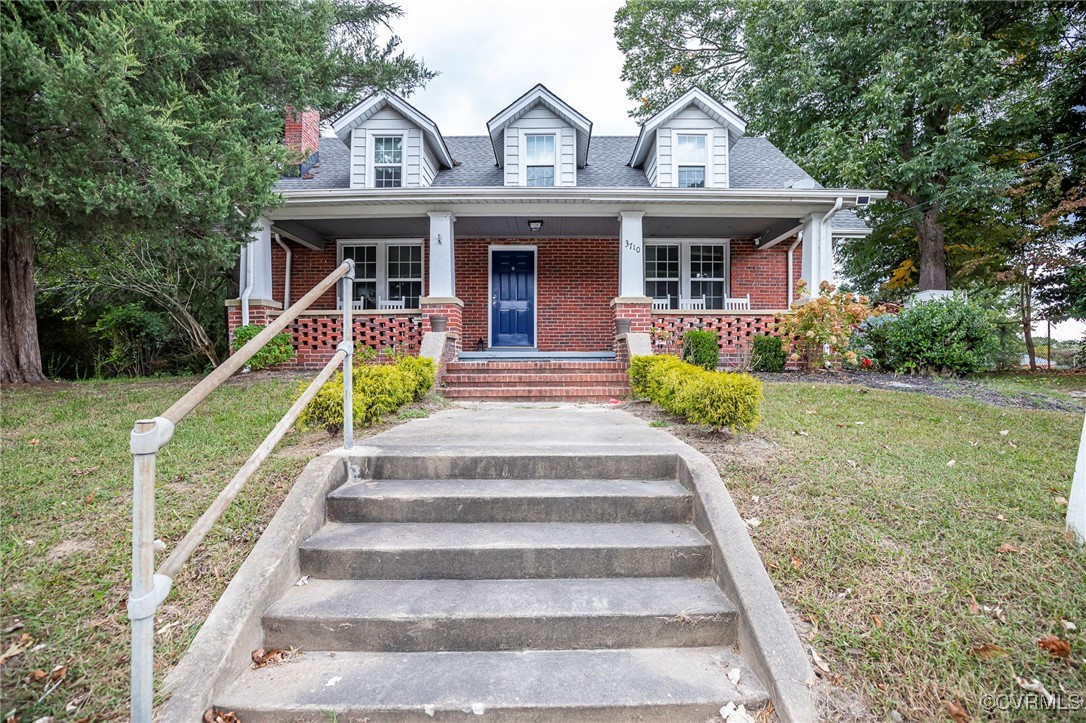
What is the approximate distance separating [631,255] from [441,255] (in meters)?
3.31

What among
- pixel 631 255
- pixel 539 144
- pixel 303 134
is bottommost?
pixel 631 255

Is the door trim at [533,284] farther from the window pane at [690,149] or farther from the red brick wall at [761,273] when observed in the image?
the red brick wall at [761,273]

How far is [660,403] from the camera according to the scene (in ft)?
16.8

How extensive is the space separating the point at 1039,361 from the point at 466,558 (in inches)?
926

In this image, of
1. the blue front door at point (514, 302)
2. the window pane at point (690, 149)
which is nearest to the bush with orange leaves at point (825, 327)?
the window pane at point (690, 149)

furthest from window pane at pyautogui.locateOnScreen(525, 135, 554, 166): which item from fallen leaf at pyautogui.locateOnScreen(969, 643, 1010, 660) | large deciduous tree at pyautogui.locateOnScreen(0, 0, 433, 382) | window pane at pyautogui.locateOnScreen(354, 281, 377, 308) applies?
fallen leaf at pyautogui.locateOnScreen(969, 643, 1010, 660)

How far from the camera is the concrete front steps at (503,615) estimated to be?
1791 millimetres

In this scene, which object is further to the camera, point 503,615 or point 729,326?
point 729,326

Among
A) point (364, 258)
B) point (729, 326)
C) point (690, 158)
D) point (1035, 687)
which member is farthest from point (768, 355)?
point (364, 258)

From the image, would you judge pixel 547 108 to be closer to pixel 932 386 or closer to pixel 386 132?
pixel 386 132

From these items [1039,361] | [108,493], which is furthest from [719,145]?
[1039,361]

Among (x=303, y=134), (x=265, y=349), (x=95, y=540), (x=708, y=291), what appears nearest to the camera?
(x=95, y=540)

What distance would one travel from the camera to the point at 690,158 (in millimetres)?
9828
